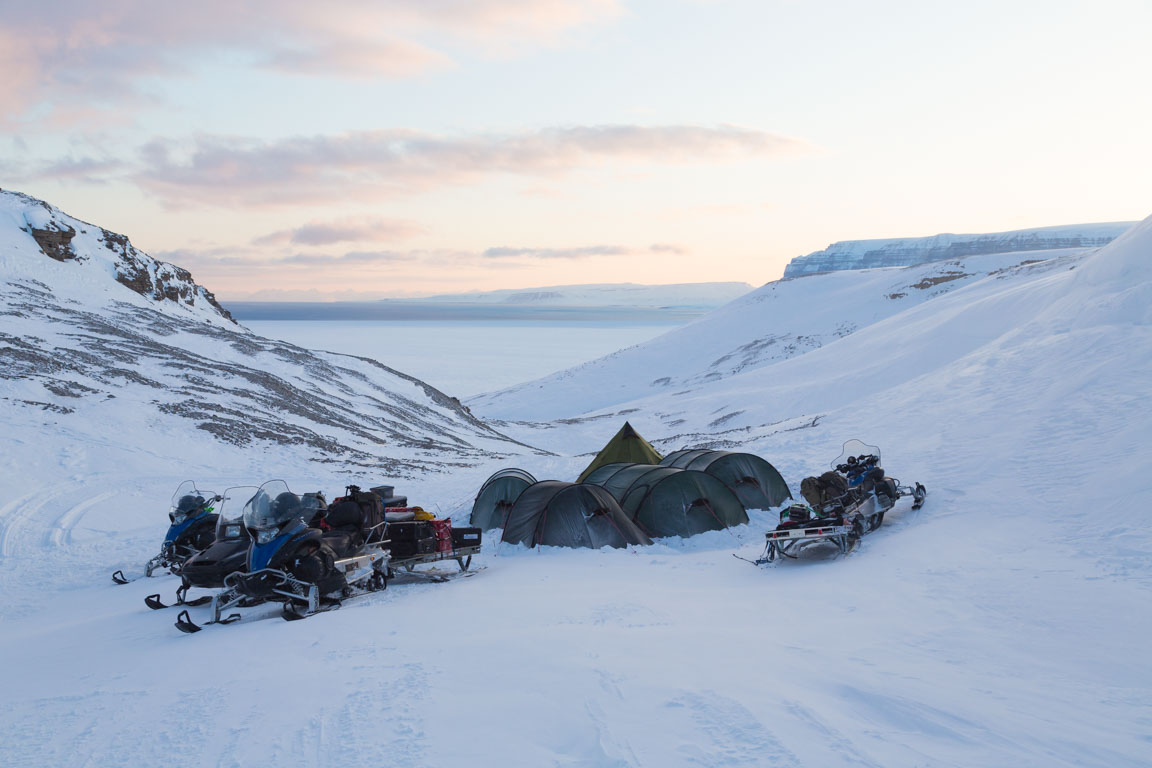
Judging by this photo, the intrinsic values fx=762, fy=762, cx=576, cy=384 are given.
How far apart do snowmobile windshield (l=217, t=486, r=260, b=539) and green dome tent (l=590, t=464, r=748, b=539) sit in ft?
22.8

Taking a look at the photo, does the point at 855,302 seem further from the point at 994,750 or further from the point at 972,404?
the point at 994,750

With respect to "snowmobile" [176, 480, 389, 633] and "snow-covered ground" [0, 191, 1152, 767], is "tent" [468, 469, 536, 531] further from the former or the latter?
"snowmobile" [176, 480, 389, 633]

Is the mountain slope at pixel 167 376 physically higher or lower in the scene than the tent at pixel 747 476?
higher

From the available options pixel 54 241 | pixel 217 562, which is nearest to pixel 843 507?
pixel 217 562

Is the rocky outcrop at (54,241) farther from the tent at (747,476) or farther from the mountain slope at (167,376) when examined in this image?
the tent at (747,476)

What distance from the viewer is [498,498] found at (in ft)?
54.6

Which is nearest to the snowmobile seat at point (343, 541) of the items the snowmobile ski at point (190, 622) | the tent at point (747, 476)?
the snowmobile ski at point (190, 622)

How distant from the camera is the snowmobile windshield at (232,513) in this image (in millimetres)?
11812

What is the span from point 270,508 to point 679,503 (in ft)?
27.7

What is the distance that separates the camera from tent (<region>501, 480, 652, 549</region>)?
48.5 feet

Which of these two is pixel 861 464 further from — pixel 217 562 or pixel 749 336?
pixel 749 336

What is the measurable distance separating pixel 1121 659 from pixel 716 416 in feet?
121

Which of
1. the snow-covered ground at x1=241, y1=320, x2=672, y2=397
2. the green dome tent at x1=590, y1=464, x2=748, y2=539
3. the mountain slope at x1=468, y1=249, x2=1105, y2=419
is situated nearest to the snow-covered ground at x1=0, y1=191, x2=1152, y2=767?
the green dome tent at x1=590, y1=464, x2=748, y2=539

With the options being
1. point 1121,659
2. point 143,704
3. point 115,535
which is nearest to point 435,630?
point 143,704
